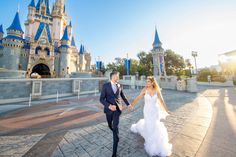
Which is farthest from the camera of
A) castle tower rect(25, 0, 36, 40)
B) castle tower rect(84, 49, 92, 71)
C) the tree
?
castle tower rect(84, 49, 92, 71)

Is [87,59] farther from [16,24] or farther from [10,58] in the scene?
[10,58]

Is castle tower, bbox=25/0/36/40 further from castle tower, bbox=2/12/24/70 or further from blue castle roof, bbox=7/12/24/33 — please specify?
castle tower, bbox=2/12/24/70

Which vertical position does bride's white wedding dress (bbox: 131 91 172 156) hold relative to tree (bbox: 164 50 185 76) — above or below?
below

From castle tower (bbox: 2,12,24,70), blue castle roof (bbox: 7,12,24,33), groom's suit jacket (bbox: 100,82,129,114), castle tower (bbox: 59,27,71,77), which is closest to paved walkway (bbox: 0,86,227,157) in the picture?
groom's suit jacket (bbox: 100,82,129,114)

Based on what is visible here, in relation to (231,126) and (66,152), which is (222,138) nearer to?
(231,126)

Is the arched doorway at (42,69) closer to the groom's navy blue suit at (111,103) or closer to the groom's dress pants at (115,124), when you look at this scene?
the groom's navy blue suit at (111,103)

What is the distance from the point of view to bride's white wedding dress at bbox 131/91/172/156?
2449 mm

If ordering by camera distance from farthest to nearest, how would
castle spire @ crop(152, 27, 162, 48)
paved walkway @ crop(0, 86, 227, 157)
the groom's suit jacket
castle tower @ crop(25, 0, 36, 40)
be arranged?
1. castle tower @ crop(25, 0, 36, 40)
2. castle spire @ crop(152, 27, 162, 48)
3. paved walkway @ crop(0, 86, 227, 157)
4. the groom's suit jacket

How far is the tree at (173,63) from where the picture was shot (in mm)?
38531

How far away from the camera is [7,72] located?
15.1m

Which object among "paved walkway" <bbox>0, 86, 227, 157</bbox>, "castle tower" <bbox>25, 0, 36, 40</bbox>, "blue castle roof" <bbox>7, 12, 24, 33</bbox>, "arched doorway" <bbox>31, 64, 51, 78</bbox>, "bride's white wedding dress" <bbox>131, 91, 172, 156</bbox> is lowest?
"paved walkway" <bbox>0, 86, 227, 157</bbox>

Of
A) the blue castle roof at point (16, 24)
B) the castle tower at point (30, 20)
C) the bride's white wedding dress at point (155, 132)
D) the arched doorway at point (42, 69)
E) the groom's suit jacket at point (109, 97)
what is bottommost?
the bride's white wedding dress at point (155, 132)

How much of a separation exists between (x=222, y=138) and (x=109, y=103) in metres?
3.47

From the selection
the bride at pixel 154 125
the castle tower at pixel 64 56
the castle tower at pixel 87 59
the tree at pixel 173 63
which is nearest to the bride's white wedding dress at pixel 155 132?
the bride at pixel 154 125
